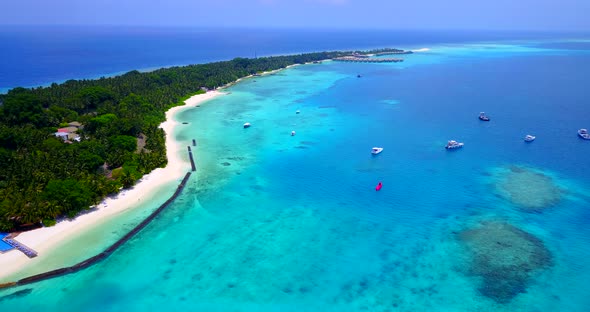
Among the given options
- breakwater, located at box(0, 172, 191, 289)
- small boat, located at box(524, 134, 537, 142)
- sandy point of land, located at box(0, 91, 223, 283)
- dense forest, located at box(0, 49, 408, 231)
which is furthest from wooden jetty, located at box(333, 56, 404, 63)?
breakwater, located at box(0, 172, 191, 289)

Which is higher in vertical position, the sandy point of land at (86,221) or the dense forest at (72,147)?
the dense forest at (72,147)

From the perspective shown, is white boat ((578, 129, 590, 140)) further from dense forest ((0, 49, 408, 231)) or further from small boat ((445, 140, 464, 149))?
dense forest ((0, 49, 408, 231))

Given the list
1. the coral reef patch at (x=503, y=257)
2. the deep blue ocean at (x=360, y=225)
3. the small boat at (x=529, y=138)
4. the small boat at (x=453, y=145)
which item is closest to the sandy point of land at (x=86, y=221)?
the deep blue ocean at (x=360, y=225)

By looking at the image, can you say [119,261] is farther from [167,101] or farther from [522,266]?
[167,101]

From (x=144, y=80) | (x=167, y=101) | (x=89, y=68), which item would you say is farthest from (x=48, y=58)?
(x=167, y=101)

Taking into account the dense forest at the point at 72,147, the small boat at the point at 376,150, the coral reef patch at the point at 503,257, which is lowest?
the coral reef patch at the point at 503,257

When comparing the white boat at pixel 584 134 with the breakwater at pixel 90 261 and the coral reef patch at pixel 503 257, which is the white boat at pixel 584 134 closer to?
the coral reef patch at pixel 503 257
